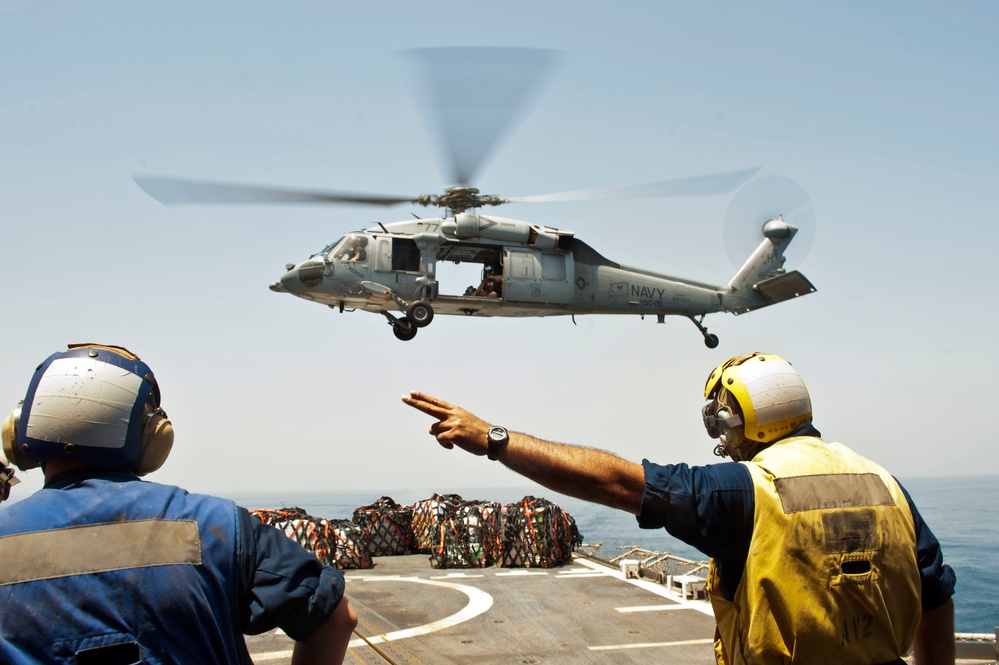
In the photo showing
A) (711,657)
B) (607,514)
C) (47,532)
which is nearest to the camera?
(47,532)

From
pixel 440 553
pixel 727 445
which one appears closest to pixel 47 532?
pixel 727 445

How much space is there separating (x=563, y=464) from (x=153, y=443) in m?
1.37

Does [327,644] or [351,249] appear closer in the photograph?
[327,644]

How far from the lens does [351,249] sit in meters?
17.2

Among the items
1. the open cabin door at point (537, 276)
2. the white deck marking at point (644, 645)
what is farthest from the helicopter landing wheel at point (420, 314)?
the white deck marking at point (644, 645)

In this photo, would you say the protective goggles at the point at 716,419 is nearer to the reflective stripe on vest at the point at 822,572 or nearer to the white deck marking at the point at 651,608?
the reflective stripe on vest at the point at 822,572

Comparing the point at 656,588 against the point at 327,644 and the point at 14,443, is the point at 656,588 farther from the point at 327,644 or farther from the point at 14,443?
the point at 14,443

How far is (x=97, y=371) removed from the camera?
2527 millimetres

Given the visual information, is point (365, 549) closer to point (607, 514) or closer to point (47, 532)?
point (47, 532)

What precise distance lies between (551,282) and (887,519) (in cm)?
1515

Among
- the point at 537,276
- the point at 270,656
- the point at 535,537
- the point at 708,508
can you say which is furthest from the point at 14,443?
the point at 537,276

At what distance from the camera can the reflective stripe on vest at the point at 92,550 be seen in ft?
7.20

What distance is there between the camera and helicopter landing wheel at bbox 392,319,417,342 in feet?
56.5

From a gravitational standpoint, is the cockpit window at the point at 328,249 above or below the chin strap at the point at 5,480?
above
